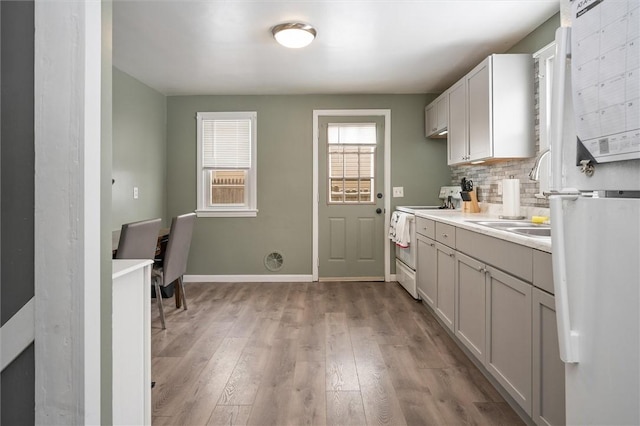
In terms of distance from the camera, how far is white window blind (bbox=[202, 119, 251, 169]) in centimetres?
468

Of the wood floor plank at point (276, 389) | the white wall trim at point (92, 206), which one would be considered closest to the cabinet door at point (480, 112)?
the wood floor plank at point (276, 389)

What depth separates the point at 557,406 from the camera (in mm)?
1483

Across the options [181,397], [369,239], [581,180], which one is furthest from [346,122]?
[581,180]

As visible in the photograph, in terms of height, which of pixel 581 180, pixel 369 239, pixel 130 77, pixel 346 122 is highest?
pixel 130 77

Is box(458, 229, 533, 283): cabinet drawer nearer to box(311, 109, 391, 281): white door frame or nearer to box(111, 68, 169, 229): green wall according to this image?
box(311, 109, 391, 281): white door frame

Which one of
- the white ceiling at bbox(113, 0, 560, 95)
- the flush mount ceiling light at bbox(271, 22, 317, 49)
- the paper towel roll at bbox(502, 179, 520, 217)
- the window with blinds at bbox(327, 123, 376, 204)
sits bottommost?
the paper towel roll at bbox(502, 179, 520, 217)

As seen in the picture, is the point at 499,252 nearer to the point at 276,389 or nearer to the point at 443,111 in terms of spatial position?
the point at 276,389

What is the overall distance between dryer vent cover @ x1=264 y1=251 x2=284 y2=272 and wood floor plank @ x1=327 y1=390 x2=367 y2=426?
2.75 m

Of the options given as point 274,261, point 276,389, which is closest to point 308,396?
point 276,389

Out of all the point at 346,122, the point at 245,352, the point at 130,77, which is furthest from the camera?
the point at 346,122

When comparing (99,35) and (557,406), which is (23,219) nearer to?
(99,35)

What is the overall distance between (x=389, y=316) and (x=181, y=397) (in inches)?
75.5

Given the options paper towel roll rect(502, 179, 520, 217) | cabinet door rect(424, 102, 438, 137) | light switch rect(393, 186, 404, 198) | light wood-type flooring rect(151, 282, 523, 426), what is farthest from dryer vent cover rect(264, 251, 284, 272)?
paper towel roll rect(502, 179, 520, 217)

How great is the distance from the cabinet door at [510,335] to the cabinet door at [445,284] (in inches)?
24.2
